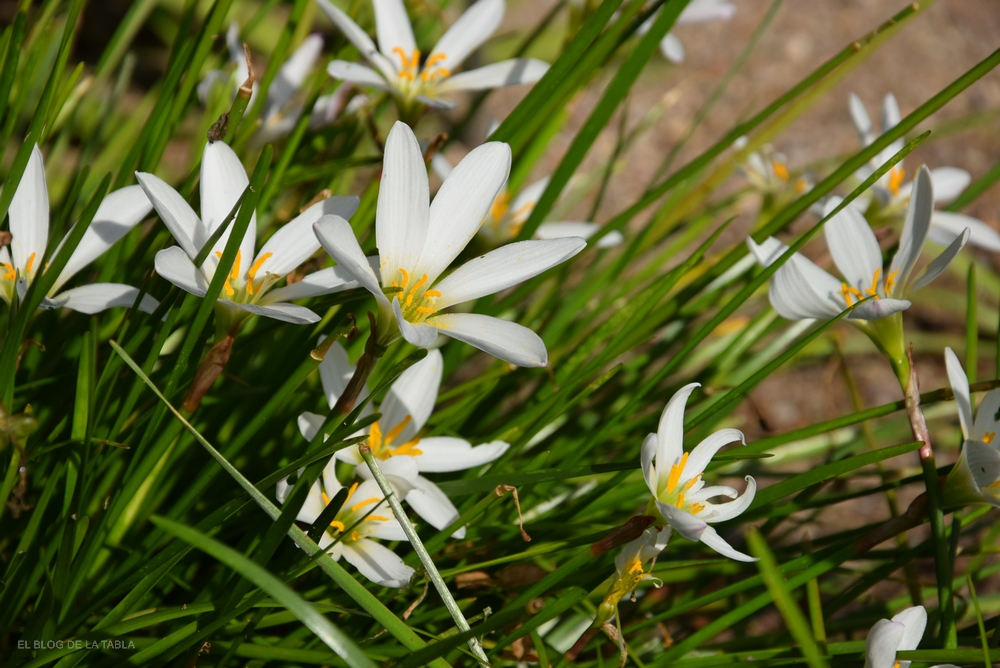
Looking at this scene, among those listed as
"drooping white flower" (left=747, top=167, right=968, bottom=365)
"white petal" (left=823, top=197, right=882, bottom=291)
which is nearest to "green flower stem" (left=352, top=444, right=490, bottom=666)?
"drooping white flower" (left=747, top=167, right=968, bottom=365)

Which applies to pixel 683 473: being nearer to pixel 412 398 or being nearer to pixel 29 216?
pixel 412 398

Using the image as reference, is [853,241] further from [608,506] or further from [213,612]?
[213,612]

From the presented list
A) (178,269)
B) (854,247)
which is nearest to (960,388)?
(854,247)

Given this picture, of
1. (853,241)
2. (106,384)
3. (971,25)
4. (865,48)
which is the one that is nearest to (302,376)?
(106,384)

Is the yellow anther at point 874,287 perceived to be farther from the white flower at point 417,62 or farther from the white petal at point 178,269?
the white petal at point 178,269

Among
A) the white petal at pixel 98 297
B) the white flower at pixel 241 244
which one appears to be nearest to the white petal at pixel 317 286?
the white flower at pixel 241 244

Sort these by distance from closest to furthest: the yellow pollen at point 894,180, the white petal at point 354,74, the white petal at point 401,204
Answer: the white petal at point 401,204
the white petal at point 354,74
the yellow pollen at point 894,180
